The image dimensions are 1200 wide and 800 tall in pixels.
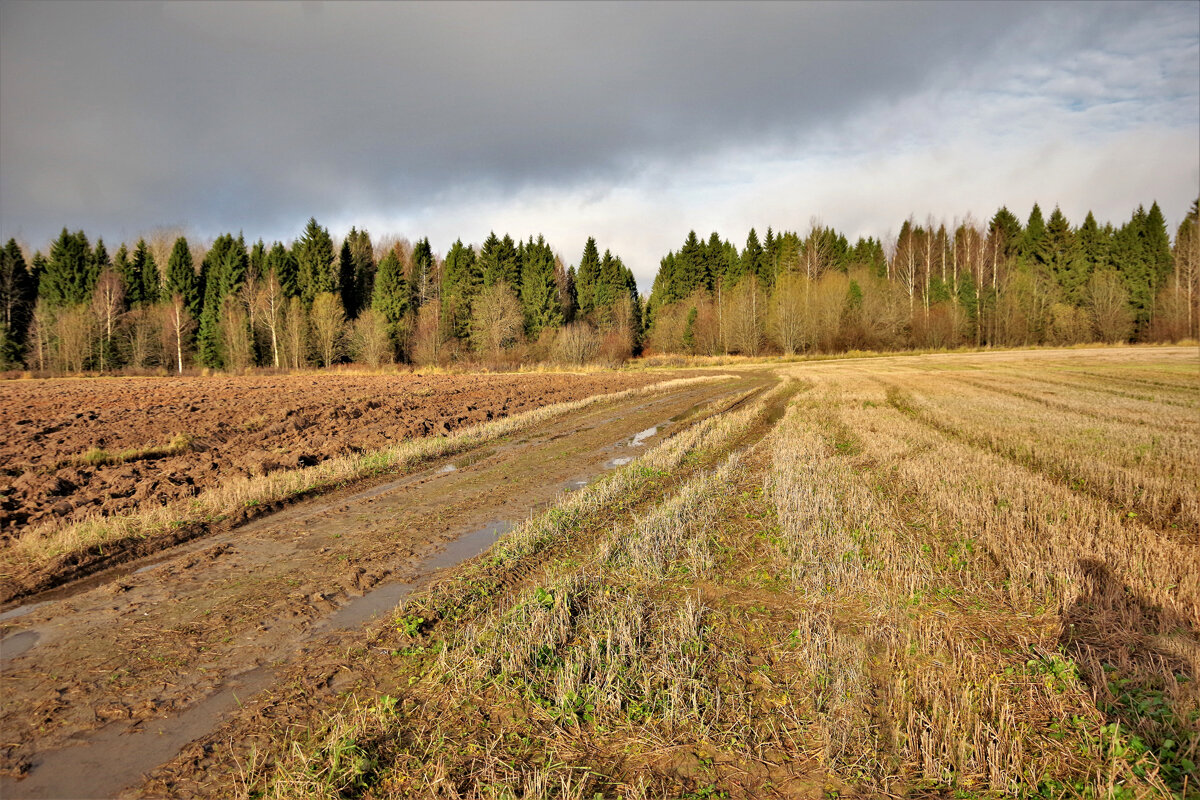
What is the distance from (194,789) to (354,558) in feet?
11.6

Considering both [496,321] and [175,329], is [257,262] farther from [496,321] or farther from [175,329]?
[496,321]

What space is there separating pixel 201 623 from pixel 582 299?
A: 217 ft

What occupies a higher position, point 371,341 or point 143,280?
point 143,280

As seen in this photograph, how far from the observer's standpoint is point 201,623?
4.99 metres

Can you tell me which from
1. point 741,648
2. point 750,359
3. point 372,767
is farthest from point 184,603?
point 750,359

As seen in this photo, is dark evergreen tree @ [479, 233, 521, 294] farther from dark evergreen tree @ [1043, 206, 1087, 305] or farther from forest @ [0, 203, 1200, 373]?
dark evergreen tree @ [1043, 206, 1087, 305]

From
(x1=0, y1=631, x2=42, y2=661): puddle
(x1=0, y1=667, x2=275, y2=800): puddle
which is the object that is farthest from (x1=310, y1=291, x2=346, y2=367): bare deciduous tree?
(x1=0, y1=667, x2=275, y2=800): puddle

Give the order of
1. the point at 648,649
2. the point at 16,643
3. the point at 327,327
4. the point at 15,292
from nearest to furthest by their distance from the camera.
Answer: the point at 648,649, the point at 16,643, the point at 327,327, the point at 15,292

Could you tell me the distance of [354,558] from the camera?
6.59 meters

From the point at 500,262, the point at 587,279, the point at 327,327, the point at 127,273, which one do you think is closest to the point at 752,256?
the point at 587,279

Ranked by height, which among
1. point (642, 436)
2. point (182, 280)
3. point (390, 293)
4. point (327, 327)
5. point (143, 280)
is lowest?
point (642, 436)

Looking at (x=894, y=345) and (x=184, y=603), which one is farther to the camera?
(x=894, y=345)

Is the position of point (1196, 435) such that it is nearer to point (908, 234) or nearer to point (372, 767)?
point (372, 767)

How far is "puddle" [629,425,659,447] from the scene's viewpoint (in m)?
14.5
